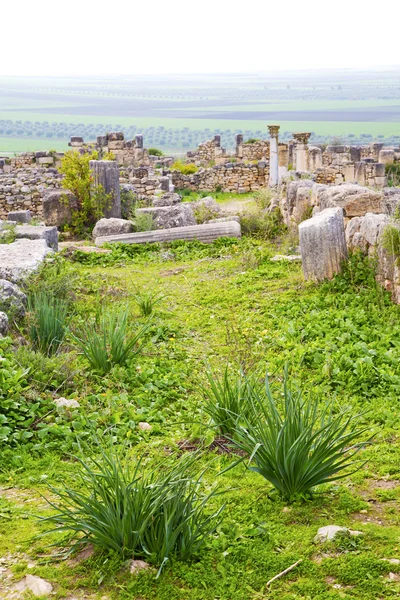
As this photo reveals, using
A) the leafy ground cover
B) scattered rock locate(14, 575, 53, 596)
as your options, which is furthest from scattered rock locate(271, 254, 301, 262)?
scattered rock locate(14, 575, 53, 596)

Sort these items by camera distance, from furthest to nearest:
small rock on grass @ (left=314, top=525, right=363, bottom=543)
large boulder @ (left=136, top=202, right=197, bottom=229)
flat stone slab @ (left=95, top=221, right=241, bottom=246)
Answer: large boulder @ (left=136, top=202, right=197, bottom=229) → flat stone slab @ (left=95, top=221, right=241, bottom=246) → small rock on grass @ (left=314, top=525, right=363, bottom=543)

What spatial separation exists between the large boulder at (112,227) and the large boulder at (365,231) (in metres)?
5.42

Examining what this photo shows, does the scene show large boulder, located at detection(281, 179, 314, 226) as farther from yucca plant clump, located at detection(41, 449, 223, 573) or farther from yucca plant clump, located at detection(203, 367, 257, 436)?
yucca plant clump, located at detection(41, 449, 223, 573)

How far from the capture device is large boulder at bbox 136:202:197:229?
48.3ft

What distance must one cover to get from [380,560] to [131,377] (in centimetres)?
327

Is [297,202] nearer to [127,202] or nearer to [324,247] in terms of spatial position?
[324,247]

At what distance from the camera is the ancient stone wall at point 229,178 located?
89.1ft

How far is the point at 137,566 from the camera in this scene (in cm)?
379

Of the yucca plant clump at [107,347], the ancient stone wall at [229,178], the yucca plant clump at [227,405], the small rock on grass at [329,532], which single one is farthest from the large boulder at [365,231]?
the ancient stone wall at [229,178]

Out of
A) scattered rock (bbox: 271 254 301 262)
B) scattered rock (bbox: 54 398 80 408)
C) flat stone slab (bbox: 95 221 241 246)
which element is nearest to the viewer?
scattered rock (bbox: 54 398 80 408)

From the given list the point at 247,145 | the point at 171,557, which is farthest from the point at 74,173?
the point at 247,145

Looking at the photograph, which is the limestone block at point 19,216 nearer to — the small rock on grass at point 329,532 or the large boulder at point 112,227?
the large boulder at point 112,227

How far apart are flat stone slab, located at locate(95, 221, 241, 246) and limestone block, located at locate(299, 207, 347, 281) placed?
411 centimetres

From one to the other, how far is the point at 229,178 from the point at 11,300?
20.0 meters
